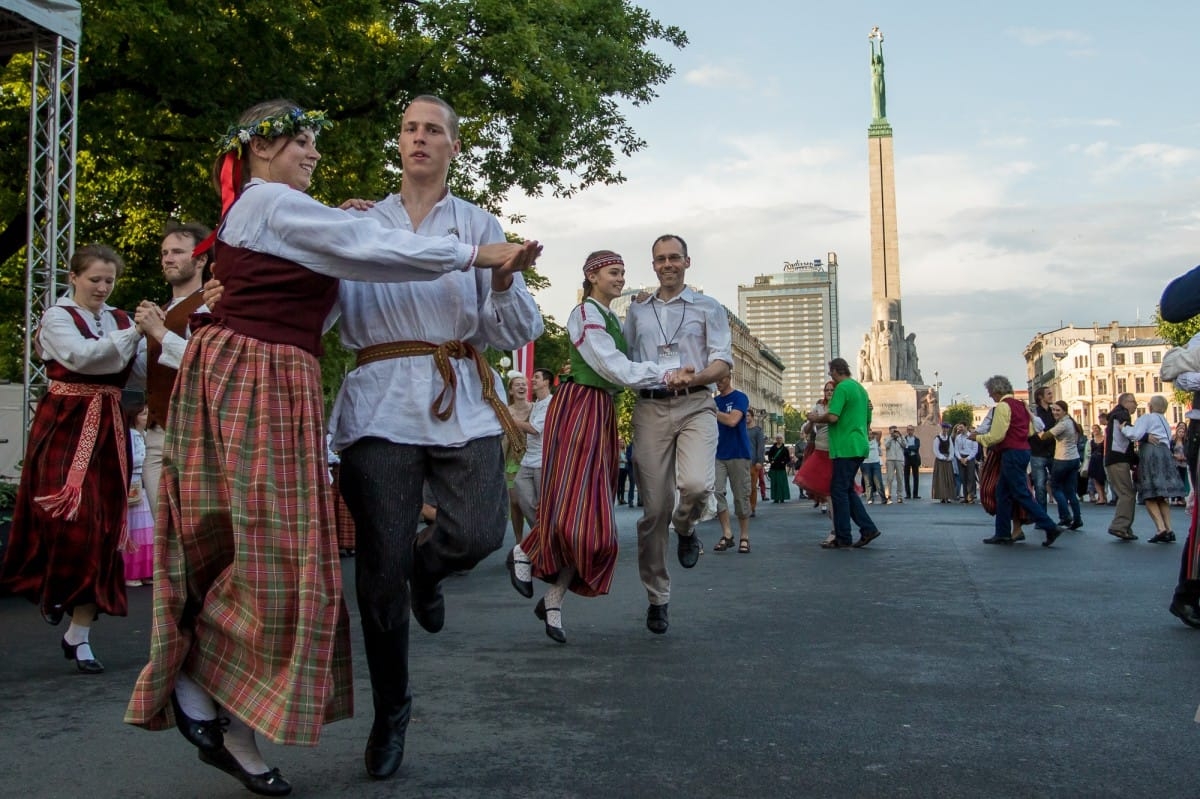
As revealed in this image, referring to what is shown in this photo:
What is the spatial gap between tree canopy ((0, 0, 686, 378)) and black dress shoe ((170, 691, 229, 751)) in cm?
1302

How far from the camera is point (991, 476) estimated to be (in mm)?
Result: 14438

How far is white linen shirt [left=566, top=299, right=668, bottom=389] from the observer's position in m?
6.55

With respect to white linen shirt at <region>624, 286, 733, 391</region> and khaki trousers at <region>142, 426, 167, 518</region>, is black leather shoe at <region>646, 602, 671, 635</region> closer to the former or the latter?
white linen shirt at <region>624, 286, 733, 391</region>

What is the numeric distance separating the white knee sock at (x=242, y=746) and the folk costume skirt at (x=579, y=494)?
3.11 metres

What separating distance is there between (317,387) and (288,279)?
318 millimetres

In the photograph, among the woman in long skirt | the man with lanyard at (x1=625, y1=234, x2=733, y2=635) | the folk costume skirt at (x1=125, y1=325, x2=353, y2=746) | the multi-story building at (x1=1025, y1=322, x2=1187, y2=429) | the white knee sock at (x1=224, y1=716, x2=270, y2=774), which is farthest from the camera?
the multi-story building at (x1=1025, y1=322, x2=1187, y2=429)

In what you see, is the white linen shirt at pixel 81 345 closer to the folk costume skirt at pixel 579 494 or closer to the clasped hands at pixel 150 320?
the clasped hands at pixel 150 320

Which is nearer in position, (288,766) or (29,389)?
(288,766)

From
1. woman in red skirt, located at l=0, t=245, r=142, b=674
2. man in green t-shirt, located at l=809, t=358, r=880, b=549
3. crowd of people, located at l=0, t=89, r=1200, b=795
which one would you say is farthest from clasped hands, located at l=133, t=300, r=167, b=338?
man in green t-shirt, located at l=809, t=358, r=880, b=549

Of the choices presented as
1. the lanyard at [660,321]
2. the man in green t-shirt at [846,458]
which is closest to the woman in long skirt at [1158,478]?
the man in green t-shirt at [846,458]

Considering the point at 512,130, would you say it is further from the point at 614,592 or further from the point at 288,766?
the point at 288,766

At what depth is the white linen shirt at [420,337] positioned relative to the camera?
3.81 m

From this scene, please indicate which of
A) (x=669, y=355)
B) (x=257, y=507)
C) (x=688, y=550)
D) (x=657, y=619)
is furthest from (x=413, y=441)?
(x=688, y=550)

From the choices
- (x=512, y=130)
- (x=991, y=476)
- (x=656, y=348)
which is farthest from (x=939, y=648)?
(x=512, y=130)
